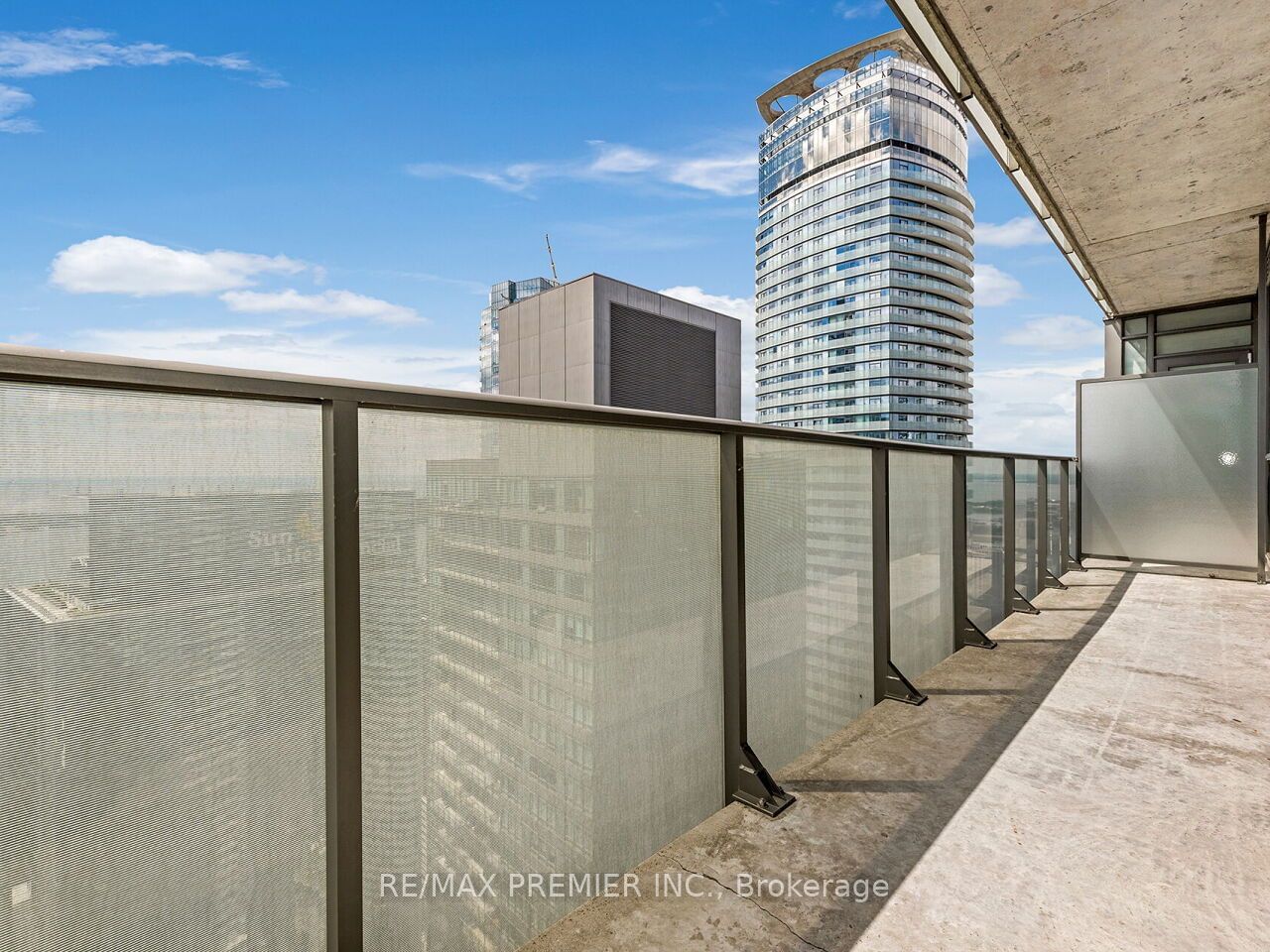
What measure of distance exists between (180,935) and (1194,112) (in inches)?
253

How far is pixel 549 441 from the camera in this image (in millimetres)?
1652

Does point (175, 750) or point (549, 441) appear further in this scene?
point (549, 441)

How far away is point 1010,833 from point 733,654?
1.12m

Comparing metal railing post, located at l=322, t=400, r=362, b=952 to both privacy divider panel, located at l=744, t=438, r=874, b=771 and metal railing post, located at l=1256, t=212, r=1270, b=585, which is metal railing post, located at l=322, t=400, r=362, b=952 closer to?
privacy divider panel, located at l=744, t=438, r=874, b=771

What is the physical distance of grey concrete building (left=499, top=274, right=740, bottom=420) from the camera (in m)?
14.4

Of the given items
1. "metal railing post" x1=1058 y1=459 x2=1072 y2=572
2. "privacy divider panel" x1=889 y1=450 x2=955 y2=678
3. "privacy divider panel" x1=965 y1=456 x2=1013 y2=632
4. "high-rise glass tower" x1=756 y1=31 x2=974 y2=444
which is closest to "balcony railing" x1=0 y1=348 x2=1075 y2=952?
"privacy divider panel" x1=889 y1=450 x2=955 y2=678

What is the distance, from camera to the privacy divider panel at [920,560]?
11.4 ft

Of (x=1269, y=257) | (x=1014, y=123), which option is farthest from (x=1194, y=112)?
(x=1269, y=257)

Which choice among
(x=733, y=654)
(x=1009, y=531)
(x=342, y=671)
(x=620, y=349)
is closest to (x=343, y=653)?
(x=342, y=671)

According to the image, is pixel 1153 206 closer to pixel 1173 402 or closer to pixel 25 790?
pixel 1173 402

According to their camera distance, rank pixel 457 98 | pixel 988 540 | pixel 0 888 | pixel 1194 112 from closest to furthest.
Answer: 1. pixel 0 888
2. pixel 1194 112
3. pixel 988 540
4. pixel 457 98

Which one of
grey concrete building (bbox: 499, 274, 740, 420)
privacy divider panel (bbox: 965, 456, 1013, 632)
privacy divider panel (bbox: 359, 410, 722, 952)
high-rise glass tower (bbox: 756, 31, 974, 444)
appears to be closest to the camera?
privacy divider panel (bbox: 359, 410, 722, 952)

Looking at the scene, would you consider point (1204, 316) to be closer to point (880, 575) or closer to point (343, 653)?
point (880, 575)

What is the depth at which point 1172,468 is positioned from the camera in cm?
786
